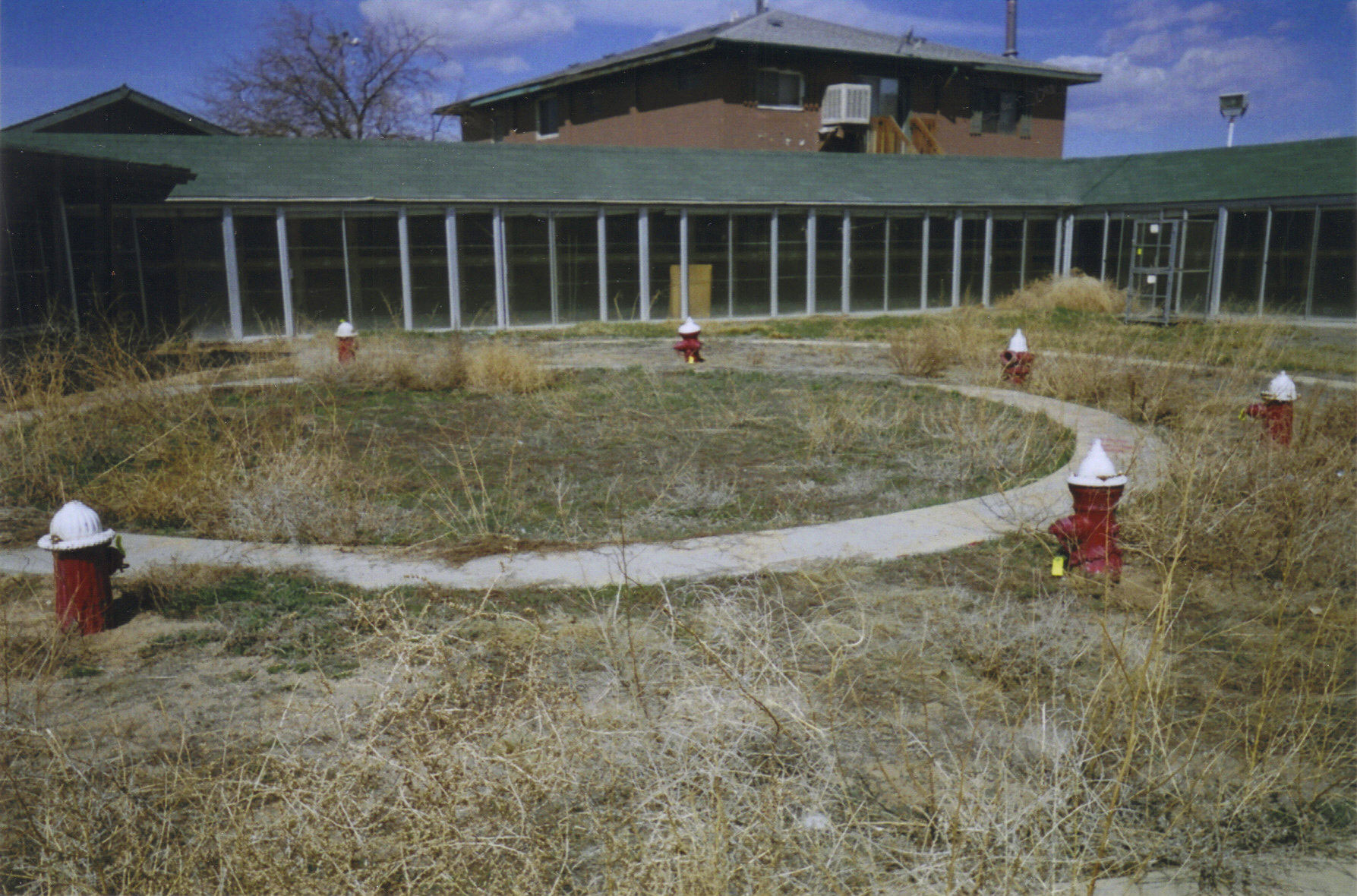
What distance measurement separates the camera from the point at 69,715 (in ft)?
13.7

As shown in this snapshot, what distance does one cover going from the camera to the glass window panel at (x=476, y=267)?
797 inches

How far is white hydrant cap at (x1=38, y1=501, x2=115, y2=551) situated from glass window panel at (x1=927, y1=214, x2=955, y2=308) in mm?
21640

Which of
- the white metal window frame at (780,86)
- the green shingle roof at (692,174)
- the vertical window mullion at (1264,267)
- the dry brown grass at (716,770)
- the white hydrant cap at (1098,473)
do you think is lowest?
the dry brown grass at (716,770)

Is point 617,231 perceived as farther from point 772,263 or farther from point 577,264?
point 772,263

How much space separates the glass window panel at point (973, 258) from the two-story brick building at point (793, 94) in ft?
23.0

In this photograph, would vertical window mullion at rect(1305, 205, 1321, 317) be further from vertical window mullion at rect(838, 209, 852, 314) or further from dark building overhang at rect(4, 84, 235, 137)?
dark building overhang at rect(4, 84, 235, 137)

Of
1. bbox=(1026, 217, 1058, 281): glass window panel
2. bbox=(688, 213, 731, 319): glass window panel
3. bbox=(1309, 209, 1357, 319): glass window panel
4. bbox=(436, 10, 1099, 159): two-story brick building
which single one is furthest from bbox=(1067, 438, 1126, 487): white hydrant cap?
bbox=(436, 10, 1099, 159): two-story brick building

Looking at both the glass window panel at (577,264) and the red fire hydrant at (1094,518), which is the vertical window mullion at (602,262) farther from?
the red fire hydrant at (1094,518)

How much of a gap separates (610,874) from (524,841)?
359 millimetres

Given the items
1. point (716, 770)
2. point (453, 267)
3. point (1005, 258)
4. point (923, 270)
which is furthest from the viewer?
point (1005, 258)

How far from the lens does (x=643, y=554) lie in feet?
20.5

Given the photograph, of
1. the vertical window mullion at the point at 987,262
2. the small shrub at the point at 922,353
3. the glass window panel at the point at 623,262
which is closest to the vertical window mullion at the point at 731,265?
the glass window panel at the point at 623,262

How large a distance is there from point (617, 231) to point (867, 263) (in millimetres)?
5977

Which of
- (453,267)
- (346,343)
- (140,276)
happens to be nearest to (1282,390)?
(346,343)
